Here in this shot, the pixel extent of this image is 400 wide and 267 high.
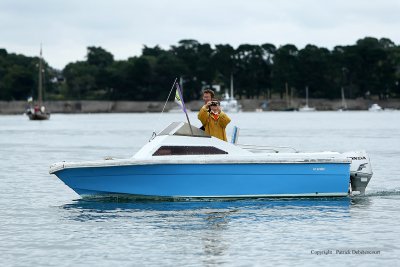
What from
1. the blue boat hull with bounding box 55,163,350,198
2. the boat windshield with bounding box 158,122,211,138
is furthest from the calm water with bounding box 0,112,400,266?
the boat windshield with bounding box 158,122,211,138

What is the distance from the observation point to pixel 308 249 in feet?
53.5

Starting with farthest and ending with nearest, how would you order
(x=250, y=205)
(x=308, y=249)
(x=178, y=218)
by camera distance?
1. (x=250, y=205)
2. (x=178, y=218)
3. (x=308, y=249)

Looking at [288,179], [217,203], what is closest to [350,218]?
[288,179]

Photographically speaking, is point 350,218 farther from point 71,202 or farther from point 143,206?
point 71,202

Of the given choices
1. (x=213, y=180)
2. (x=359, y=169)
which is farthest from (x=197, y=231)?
(x=359, y=169)

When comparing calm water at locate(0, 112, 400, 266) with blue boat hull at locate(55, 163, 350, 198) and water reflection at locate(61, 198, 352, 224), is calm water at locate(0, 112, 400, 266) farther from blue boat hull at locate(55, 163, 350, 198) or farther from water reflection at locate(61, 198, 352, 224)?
blue boat hull at locate(55, 163, 350, 198)

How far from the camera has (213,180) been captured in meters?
20.7

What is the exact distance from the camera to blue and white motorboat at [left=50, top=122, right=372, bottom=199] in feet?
67.0

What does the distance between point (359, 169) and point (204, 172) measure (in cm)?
395

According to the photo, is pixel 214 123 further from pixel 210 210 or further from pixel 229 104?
pixel 229 104

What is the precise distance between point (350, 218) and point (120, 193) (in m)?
5.44

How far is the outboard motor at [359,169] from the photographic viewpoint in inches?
848

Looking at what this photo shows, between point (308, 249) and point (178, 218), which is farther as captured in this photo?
point (178, 218)

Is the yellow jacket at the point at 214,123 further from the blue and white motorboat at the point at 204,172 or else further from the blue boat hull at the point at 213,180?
the blue boat hull at the point at 213,180
